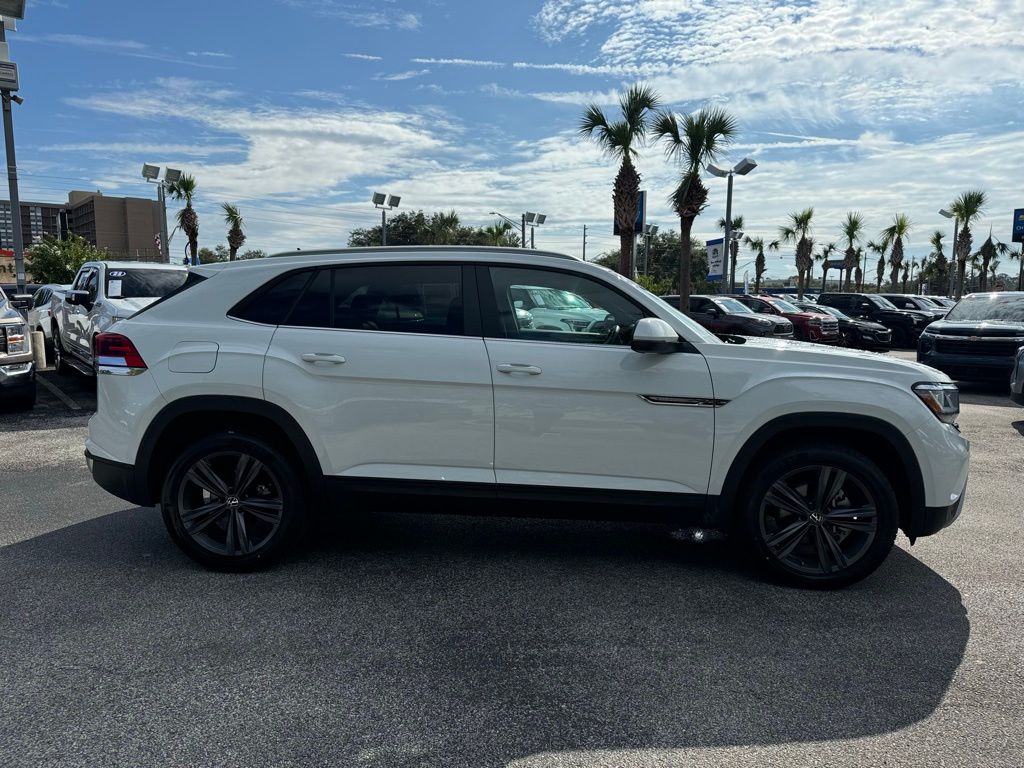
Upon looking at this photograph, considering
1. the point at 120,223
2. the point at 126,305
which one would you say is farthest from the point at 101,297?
the point at 120,223

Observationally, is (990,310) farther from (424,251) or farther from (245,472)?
(245,472)

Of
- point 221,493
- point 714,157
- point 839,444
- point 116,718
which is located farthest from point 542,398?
point 714,157

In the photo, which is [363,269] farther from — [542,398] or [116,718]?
[116,718]

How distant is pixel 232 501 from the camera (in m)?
4.12

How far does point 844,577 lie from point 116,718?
3.46 metres

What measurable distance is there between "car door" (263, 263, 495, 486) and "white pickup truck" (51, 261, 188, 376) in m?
6.82

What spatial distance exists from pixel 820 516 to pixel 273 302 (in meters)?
3.21

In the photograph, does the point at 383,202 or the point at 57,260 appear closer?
the point at 383,202

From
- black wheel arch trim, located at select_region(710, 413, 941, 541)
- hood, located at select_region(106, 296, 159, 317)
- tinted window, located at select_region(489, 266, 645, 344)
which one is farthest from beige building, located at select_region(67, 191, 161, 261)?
black wheel arch trim, located at select_region(710, 413, 941, 541)

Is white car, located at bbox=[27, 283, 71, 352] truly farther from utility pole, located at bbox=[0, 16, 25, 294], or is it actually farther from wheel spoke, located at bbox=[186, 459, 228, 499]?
wheel spoke, located at bbox=[186, 459, 228, 499]

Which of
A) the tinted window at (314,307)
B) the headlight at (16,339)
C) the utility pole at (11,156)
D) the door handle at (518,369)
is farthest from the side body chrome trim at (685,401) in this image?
the utility pole at (11,156)

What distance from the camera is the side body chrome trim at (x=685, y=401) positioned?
3.83 meters

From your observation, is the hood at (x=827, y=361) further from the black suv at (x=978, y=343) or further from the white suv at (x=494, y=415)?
the black suv at (x=978, y=343)

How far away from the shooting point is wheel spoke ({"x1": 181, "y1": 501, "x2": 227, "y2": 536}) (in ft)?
13.5
